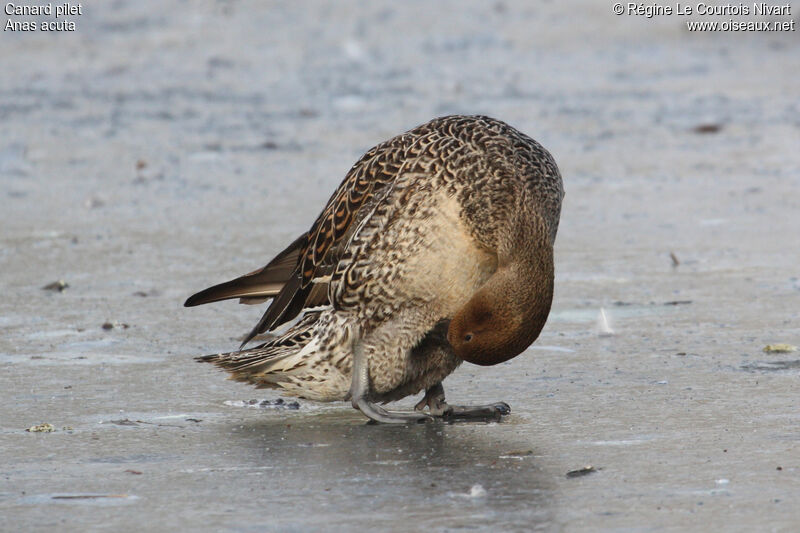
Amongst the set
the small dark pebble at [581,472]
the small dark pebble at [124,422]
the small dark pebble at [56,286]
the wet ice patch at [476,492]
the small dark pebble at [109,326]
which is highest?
the wet ice patch at [476,492]

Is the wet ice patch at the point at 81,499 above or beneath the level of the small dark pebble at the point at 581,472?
above

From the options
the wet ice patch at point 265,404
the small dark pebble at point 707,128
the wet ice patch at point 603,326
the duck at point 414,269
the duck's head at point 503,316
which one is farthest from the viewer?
the small dark pebble at point 707,128

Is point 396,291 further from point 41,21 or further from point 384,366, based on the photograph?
point 41,21

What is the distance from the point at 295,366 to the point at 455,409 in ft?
2.19

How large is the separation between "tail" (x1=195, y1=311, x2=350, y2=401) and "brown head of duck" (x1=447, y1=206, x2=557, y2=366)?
0.78 metres

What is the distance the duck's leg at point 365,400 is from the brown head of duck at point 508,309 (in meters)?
0.61

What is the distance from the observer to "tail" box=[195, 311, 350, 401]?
18.2 feet

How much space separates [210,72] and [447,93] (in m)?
3.23

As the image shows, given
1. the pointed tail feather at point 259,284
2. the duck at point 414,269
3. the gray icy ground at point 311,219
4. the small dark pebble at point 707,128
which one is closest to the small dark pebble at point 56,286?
the gray icy ground at point 311,219

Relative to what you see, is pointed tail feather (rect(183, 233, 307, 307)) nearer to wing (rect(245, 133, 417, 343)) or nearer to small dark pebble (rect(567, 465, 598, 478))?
wing (rect(245, 133, 417, 343))

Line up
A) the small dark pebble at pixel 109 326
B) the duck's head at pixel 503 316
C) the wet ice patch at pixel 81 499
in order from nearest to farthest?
the wet ice patch at pixel 81 499
the duck's head at pixel 503 316
the small dark pebble at pixel 109 326

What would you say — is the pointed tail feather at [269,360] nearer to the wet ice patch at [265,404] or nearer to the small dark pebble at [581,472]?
the wet ice patch at [265,404]

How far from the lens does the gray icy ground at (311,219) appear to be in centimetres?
431

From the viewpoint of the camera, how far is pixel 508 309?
4.77m
